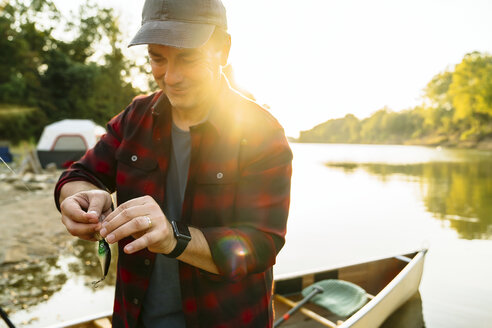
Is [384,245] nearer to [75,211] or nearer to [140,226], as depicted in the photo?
[75,211]

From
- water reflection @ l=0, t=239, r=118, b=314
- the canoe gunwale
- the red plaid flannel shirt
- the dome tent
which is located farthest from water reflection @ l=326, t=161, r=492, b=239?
the dome tent

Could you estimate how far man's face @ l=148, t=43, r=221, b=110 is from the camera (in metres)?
1.52

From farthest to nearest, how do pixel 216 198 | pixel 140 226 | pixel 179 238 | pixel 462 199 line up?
1. pixel 462 199
2. pixel 216 198
3. pixel 179 238
4. pixel 140 226

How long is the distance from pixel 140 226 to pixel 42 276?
686 cm

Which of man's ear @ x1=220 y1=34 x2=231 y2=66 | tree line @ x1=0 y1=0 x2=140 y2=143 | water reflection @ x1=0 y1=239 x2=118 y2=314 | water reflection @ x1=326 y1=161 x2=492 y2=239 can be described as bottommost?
water reflection @ x1=326 y1=161 x2=492 y2=239

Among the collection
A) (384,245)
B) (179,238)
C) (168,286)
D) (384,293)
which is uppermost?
(179,238)

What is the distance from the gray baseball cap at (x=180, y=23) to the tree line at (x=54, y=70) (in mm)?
32446

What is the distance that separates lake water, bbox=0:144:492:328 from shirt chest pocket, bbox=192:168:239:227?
5.12 m

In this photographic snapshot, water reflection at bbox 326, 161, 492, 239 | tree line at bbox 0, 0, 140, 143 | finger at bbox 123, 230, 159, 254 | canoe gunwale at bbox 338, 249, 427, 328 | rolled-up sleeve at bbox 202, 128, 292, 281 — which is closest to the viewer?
finger at bbox 123, 230, 159, 254

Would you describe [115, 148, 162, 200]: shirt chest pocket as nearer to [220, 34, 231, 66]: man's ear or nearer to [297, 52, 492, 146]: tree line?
[220, 34, 231, 66]: man's ear

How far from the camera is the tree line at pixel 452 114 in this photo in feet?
210

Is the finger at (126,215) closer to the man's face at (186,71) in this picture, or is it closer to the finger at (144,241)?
the finger at (144,241)

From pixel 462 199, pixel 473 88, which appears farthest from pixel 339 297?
pixel 473 88

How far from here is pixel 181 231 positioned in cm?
130
